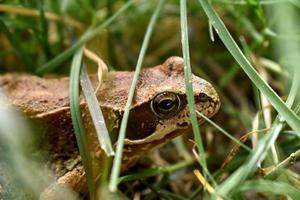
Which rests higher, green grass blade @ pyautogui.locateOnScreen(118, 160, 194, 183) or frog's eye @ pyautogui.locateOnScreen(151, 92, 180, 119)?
frog's eye @ pyautogui.locateOnScreen(151, 92, 180, 119)

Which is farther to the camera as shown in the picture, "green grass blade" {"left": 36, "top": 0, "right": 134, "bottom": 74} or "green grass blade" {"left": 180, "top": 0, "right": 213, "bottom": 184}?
"green grass blade" {"left": 36, "top": 0, "right": 134, "bottom": 74}

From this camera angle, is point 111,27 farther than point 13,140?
Yes

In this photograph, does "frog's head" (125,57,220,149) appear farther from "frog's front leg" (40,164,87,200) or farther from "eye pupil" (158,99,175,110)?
"frog's front leg" (40,164,87,200)

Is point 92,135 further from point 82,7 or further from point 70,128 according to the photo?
point 82,7

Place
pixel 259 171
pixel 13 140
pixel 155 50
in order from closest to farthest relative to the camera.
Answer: pixel 259 171
pixel 13 140
pixel 155 50

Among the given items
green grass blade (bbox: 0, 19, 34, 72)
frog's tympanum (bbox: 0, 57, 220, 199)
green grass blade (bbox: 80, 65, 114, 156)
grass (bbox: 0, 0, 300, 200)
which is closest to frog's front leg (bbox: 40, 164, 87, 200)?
frog's tympanum (bbox: 0, 57, 220, 199)

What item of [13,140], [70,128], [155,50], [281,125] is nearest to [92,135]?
[70,128]

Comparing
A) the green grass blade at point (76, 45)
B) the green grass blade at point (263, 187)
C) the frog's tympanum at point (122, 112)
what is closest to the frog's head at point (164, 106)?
the frog's tympanum at point (122, 112)
